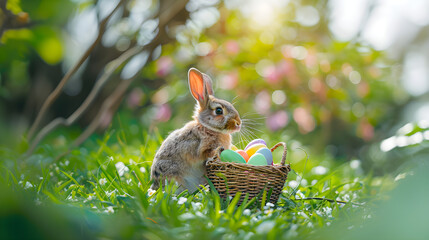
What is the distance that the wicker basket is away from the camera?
207cm

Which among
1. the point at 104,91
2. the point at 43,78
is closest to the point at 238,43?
the point at 104,91

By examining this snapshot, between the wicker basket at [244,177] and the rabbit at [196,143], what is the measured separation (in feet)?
Answer: 0.54

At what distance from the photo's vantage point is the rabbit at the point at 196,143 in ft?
7.53

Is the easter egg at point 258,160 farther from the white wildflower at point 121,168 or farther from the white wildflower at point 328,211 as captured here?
the white wildflower at point 121,168

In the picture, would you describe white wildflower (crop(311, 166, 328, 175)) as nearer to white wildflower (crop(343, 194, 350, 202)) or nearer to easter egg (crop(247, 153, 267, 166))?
white wildflower (crop(343, 194, 350, 202))

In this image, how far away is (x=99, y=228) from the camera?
138 centimetres

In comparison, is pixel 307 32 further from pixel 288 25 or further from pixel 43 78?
pixel 43 78

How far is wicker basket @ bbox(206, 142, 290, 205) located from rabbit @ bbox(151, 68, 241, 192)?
0.16m

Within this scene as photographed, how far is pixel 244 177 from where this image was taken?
2086mm

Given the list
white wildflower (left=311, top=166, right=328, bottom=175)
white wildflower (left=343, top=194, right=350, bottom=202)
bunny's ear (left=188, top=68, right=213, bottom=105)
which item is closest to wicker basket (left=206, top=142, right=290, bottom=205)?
bunny's ear (left=188, top=68, right=213, bottom=105)

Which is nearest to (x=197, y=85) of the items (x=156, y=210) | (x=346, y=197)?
(x=156, y=210)

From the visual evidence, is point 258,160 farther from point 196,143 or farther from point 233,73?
point 233,73

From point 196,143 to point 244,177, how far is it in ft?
A: 1.33

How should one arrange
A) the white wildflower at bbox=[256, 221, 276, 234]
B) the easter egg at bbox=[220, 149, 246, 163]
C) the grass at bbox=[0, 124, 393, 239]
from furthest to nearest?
the easter egg at bbox=[220, 149, 246, 163] → the white wildflower at bbox=[256, 221, 276, 234] → the grass at bbox=[0, 124, 393, 239]
